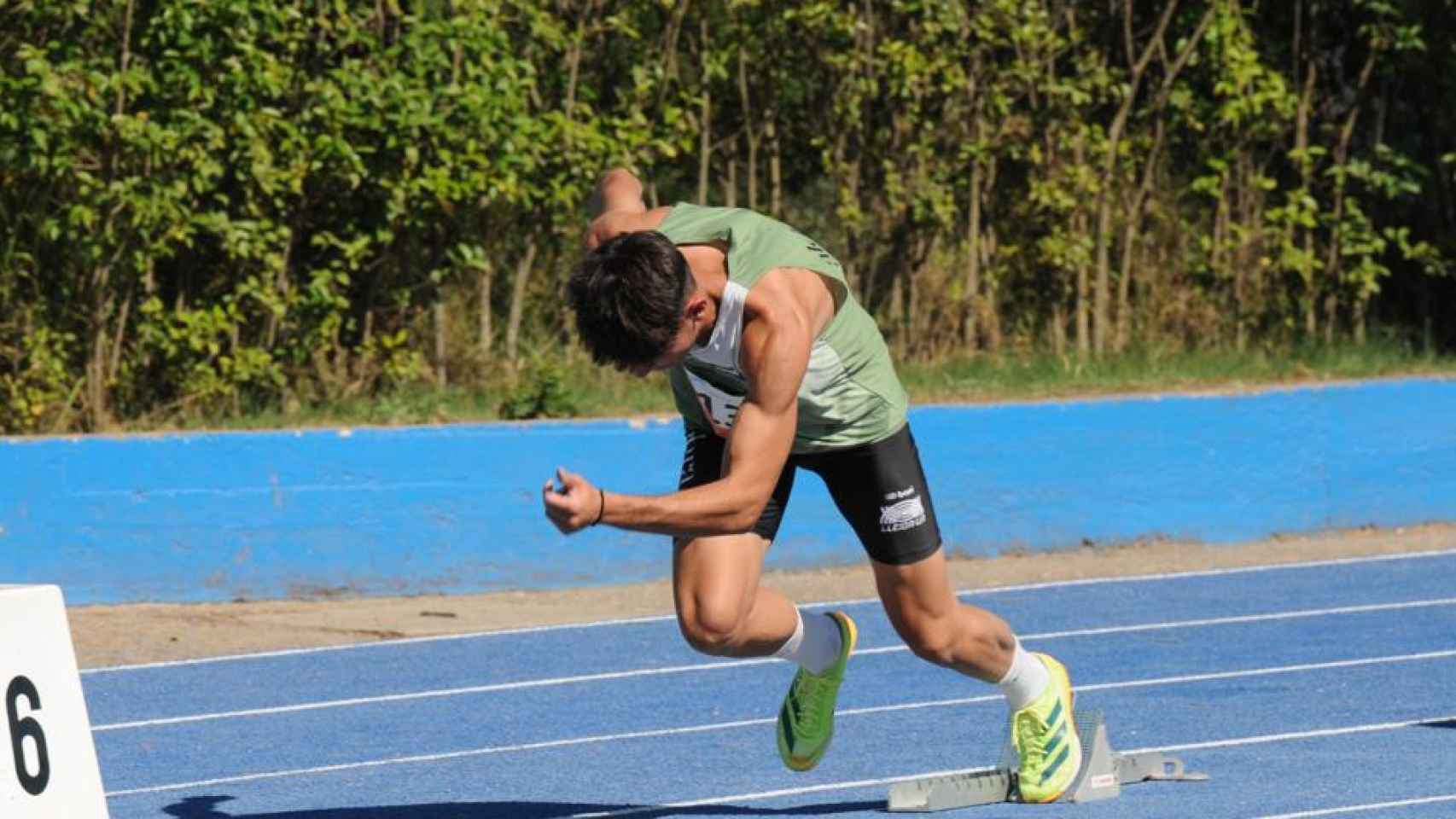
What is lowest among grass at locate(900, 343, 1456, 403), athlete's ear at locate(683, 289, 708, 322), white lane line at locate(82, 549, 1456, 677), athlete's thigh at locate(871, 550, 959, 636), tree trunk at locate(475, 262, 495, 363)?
white lane line at locate(82, 549, 1456, 677)

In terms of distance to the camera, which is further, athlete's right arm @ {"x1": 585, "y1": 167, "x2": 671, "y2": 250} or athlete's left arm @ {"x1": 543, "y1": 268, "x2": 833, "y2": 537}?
athlete's right arm @ {"x1": 585, "y1": 167, "x2": 671, "y2": 250}

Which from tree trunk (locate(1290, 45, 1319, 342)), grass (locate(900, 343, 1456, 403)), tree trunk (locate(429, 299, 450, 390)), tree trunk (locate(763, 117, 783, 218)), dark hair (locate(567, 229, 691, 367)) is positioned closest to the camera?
dark hair (locate(567, 229, 691, 367))

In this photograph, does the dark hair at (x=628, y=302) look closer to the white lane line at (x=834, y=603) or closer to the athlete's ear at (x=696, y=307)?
the athlete's ear at (x=696, y=307)

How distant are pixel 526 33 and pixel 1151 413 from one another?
422 cm

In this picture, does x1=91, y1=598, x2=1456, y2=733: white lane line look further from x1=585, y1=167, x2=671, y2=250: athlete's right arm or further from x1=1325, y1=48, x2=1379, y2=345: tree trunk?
x1=1325, y1=48, x2=1379, y2=345: tree trunk

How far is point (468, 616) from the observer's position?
36.3ft

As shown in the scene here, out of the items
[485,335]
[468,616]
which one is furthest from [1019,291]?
[468,616]

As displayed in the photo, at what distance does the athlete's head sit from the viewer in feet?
17.5

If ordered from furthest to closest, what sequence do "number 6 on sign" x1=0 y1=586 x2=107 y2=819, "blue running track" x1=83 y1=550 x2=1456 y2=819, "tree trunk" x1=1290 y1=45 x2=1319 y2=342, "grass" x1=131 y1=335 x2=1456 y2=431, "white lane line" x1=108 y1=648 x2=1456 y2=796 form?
"tree trunk" x1=1290 y1=45 x2=1319 y2=342
"grass" x1=131 y1=335 x2=1456 y2=431
"white lane line" x1=108 y1=648 x2=1456 y2=796
"blue running track" x1=83 y1=550 x2=1456 y2=819
"number 6 on sign" x1=0 y1=586 x2=107 y2=819

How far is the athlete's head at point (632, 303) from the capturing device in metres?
5.35

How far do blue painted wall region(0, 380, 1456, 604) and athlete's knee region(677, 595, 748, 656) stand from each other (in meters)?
5.49

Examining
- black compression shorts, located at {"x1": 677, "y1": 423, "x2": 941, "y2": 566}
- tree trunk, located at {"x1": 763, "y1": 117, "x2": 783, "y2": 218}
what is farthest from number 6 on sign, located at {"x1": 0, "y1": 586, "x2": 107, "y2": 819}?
tree trunk, located at {"x1": 763, "y1": 117, "x2": 783, "y2": 218}

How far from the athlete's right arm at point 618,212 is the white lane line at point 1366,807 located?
2.35 meters

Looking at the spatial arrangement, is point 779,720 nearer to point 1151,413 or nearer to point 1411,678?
point 1411,678
